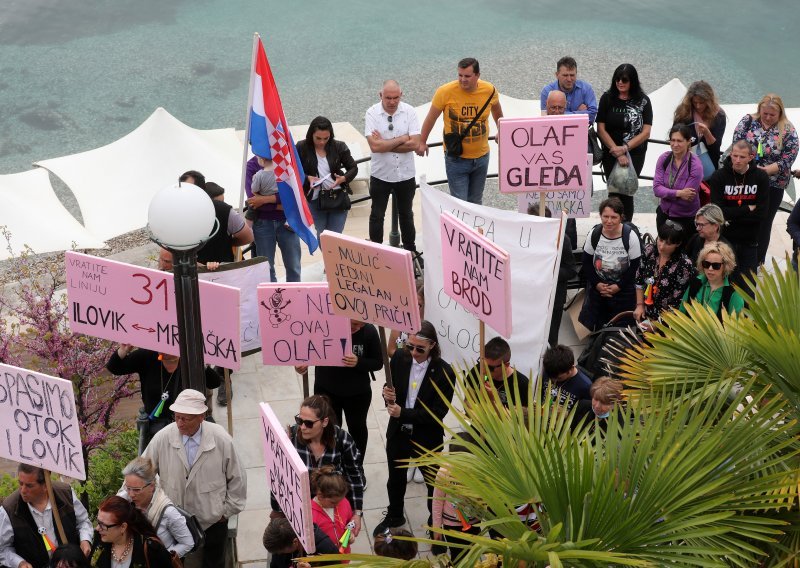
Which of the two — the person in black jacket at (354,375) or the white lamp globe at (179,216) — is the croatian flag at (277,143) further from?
the white lamp globe at (179,216)

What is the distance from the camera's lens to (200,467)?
21.6 ft

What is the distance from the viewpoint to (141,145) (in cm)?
1314

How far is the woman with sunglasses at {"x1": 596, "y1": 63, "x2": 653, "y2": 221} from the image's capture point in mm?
10641

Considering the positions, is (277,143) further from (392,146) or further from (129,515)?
(129,515)

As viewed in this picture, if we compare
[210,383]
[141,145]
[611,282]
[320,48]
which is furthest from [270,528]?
[320,48]

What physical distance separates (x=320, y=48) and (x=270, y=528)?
18.5 m

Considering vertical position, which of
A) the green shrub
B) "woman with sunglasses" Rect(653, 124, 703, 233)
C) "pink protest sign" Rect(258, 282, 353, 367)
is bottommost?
the green shrub

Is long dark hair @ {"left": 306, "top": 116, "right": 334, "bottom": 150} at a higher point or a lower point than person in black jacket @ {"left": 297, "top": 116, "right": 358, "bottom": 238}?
higher

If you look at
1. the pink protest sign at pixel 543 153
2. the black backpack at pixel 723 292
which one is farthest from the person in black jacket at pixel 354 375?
the black backpack at pixel 723 292

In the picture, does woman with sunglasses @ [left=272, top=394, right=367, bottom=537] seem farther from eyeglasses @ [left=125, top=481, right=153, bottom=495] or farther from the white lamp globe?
the white lamp globe

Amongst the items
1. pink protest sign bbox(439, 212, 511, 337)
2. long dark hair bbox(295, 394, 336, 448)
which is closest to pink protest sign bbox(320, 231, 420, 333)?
pink protest sign bbox(439, 212, 511, 337)

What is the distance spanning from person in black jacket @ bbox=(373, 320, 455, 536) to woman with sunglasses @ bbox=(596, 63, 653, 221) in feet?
13.4

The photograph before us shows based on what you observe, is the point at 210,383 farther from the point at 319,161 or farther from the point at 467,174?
the point at 467,174

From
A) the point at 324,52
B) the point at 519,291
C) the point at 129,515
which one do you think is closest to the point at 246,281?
the point at 519,291
